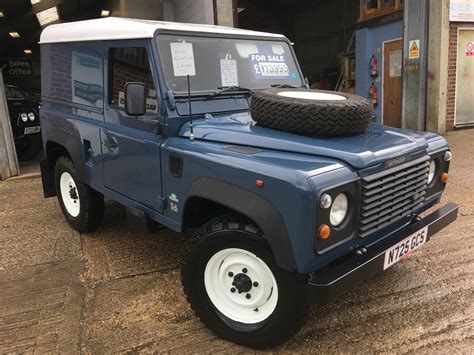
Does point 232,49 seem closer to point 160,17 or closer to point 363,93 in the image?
point 363,93

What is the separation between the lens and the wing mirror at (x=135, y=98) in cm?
288

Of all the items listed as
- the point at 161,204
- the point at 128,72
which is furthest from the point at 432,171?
the point at 128,72

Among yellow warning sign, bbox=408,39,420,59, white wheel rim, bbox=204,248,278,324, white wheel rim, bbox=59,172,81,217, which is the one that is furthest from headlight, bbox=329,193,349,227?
yellow warning sign, bbox=408,39,420,59

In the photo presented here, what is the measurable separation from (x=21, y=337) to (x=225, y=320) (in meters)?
1.37

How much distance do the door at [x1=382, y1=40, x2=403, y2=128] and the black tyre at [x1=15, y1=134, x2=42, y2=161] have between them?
25.7ft

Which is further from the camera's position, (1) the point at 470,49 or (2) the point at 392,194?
(1) the point at 470,49

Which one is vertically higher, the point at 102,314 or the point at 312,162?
the point at 312,162

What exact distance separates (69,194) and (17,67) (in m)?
23.2

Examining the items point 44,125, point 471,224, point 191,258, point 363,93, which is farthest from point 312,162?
point 363,93

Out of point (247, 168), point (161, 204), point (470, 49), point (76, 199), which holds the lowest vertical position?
point (76, 199)

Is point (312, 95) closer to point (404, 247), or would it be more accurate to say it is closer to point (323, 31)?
point (404, 247)

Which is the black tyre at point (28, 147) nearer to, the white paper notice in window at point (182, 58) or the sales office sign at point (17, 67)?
the white paper notice in window at point (182, 58)

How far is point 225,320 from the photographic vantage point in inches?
104

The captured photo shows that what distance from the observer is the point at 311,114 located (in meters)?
2.58
